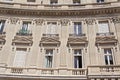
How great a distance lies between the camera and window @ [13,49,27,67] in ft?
69.5

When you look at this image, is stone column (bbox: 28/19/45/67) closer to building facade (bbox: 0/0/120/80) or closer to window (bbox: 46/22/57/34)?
building facade (bbox: 0/0/120/80)

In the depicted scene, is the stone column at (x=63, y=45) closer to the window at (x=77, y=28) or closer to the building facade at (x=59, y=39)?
the building facade at (x=59, y=39)

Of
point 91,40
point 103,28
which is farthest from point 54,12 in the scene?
point 103,28

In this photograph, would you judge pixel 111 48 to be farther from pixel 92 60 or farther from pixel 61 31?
pixel 61 31

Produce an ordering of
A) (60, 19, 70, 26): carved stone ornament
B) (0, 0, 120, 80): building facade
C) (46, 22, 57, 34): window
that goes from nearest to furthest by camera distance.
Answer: (0, 0, 120, 80): building facade → (46, 22, 57, 34): window → (60, 19, 70, 26): carved stone ornament

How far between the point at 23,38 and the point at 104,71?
9.65m

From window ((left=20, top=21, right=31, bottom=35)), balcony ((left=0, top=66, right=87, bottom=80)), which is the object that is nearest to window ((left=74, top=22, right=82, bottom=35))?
window ((left=20, top=21, right=31, bottom=35))

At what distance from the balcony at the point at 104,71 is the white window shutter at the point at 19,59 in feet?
23.8

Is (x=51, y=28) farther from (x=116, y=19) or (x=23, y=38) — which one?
(x=116, y=19)

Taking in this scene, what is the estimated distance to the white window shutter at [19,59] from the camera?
21.2m

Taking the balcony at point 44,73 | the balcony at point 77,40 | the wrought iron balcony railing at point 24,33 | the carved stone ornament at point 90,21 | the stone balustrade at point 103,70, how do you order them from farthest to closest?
1. the carved stone ornament at point 90,21
2. the wrought iron balcony railing at point 24,33
3. the balcony at point 77,40
4. the balcony at point 44,73
5. the stone balustrade at point 103,70

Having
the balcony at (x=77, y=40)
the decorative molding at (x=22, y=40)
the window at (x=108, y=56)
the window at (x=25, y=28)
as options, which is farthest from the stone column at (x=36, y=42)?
the window at (x=108, y=56)

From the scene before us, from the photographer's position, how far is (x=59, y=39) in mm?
22797

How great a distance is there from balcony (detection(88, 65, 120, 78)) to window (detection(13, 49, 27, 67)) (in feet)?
23.8
